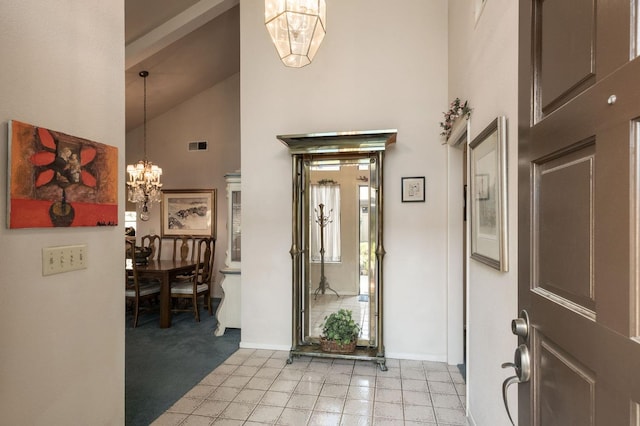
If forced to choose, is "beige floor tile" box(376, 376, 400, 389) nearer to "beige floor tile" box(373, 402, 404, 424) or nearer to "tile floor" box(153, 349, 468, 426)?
"tile floor" box(153, 349, 468, 426)

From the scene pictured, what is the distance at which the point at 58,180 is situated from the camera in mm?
1462

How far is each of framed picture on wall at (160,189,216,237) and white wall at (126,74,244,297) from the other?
106 millimetres

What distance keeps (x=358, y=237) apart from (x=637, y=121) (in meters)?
2.86

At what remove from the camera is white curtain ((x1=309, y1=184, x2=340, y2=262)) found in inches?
136

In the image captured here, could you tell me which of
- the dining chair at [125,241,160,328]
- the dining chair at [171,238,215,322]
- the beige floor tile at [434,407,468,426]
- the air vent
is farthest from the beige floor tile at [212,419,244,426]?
the air vent

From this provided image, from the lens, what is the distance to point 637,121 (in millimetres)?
556

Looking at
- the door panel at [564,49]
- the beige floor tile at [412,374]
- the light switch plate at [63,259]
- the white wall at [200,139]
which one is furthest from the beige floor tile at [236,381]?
the white wall at [200,139]

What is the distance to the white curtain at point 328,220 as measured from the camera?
11.3ft

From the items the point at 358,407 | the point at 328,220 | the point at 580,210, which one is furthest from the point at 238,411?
the point at 580,210

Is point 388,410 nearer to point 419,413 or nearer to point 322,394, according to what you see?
point 419,413

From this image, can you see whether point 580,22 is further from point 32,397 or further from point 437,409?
point 437,409

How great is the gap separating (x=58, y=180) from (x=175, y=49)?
12.9 ft

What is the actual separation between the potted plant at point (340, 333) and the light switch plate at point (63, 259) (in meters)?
2.23

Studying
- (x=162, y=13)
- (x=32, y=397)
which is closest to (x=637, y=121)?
(x=32, y=397)
